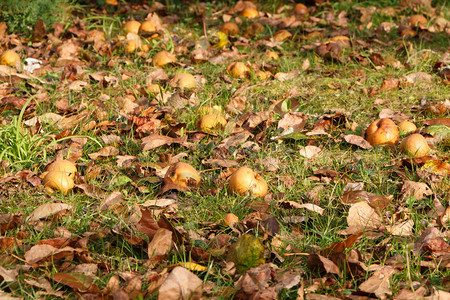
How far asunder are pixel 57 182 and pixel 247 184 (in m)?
1.04

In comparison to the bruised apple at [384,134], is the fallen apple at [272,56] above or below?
below

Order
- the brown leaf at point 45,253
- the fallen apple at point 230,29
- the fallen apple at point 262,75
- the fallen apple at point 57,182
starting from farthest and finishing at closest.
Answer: the fallen apple at point 230,29 < the fallen apple at point 262,75 < the fallen apple at point 57,182 < the brown leaf at point 45,253

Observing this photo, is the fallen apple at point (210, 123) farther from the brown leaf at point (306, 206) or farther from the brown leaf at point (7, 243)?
the brown leaf at point (7, 243)

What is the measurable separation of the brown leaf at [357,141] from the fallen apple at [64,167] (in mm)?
1726

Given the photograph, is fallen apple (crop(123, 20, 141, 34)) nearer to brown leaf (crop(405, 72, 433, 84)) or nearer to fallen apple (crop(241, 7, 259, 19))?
fallen apple (crop(241, 7, 259, 19))

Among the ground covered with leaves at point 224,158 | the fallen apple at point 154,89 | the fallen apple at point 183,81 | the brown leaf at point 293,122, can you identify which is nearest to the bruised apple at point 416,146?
the ground covered with leaves at point 224,158

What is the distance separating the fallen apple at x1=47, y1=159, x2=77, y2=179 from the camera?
2.88 meters

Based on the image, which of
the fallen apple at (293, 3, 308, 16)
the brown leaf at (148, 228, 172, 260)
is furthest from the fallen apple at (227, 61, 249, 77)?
the brown leaf at (148, 228, 172, 260)

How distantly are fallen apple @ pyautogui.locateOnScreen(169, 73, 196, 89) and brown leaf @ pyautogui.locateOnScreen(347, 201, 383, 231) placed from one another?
6.74ft

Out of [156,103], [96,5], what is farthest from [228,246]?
→ [96,5]

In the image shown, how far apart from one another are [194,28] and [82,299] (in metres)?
4.23

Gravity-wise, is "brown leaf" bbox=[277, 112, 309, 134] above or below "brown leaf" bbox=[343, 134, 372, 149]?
below

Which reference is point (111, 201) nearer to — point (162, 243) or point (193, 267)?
point (162, 243)

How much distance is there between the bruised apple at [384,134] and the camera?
10.6ft
